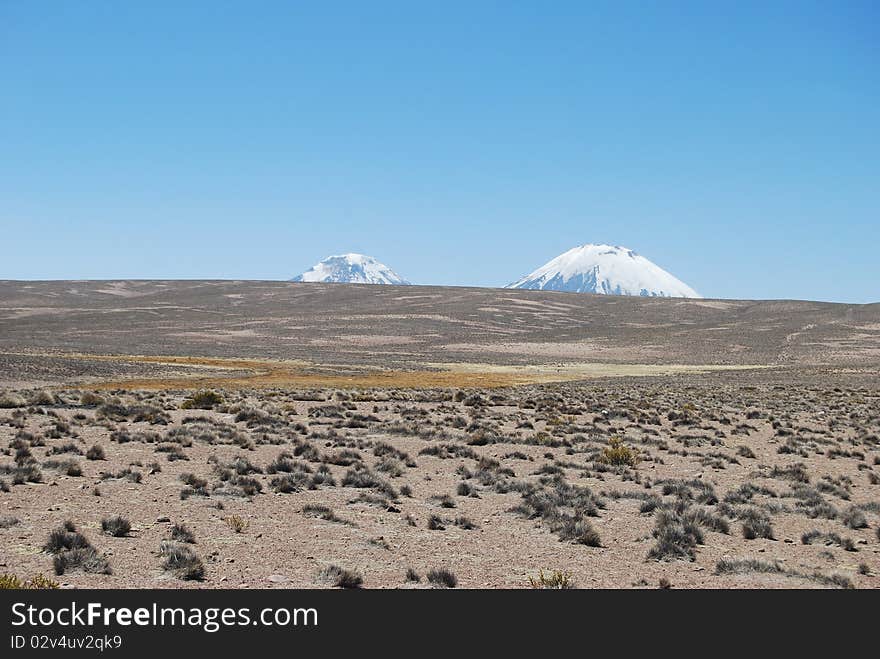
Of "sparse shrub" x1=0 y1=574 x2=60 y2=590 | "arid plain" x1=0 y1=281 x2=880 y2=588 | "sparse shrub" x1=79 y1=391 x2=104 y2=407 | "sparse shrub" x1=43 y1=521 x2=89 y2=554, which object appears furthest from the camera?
"sparse shrub" x1=79 y1=391 x2=104 y2=407

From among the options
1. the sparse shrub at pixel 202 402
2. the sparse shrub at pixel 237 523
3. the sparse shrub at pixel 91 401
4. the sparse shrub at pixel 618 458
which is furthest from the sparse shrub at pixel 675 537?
the sparse shrub at pixel 91 401

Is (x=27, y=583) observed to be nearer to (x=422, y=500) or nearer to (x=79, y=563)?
(x=79, y=563)

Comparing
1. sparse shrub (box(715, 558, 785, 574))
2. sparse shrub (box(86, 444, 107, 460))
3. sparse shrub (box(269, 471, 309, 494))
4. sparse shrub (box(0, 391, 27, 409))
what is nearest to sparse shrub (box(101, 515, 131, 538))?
sparse shrub (box(269, 471, 309, 494))

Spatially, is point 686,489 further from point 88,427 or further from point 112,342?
point 112,342

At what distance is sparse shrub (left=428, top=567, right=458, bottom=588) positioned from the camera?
936 cm

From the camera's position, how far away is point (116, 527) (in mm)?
11227

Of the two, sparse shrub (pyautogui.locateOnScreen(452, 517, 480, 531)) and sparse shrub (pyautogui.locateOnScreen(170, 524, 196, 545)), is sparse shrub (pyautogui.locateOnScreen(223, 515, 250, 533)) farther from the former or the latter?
sparse shrub (pyautogui.locateOnScreen(452, 517, 480, 531))

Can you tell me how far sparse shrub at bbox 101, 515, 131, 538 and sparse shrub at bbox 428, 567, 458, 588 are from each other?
467cm

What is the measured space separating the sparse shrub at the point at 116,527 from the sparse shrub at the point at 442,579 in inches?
184

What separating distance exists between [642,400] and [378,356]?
5368 centimetres

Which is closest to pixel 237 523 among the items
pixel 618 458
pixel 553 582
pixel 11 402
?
pixel 553 582

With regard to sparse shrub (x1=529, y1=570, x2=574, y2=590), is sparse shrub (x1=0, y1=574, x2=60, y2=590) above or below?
above

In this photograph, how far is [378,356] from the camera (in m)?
91.8

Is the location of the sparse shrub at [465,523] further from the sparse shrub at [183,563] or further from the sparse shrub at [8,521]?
the sparse shrub at [8,521]
